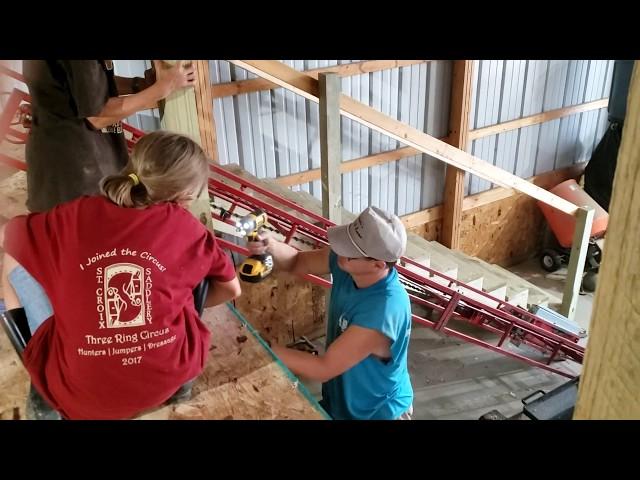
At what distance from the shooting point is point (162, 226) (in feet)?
5.65

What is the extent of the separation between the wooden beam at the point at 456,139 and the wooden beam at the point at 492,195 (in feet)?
0.62

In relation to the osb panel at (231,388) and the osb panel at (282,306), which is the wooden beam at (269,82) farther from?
the osb panel at (231,388)

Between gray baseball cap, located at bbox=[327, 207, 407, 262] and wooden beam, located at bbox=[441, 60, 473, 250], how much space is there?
5641 mm

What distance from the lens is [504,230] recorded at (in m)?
9.23

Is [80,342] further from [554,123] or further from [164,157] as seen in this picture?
[554,123]

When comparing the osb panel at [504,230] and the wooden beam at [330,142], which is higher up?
the wooden beam at [330,142]

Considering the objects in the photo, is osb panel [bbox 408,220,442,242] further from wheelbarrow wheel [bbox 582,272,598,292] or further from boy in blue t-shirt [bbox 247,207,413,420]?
boy in blue t-shirt [bbox 247,207,413,420]

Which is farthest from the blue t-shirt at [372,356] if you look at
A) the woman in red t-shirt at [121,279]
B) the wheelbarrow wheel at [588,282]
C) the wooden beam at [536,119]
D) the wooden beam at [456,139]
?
the wheelbarrow wheel at [588,282]

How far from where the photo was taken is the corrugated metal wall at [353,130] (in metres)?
6.48

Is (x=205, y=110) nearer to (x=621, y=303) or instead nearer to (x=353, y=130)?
(x=353, y=130)

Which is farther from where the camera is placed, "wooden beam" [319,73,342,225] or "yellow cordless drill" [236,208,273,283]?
"wooden beam" [319,73,342,225]

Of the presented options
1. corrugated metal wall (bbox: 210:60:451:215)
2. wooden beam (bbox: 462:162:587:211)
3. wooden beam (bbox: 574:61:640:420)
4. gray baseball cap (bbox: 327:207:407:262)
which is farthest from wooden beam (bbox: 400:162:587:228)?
wooden beam (bbox: 574:61:640:420)

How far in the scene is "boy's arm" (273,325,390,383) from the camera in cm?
229
